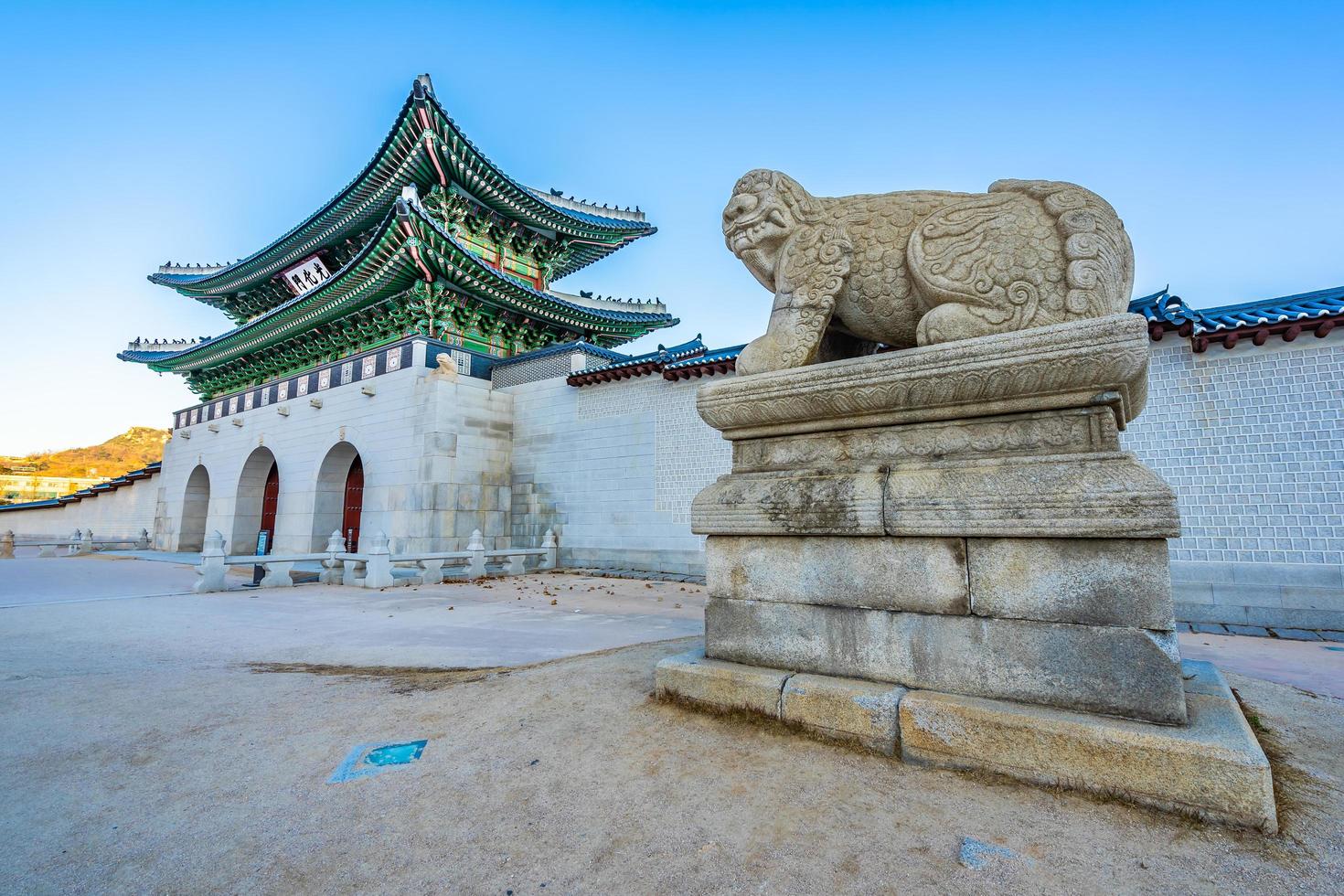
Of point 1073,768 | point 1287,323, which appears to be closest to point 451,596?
point 1073,768

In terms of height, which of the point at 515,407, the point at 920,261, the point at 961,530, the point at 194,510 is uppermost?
the point at 515,407

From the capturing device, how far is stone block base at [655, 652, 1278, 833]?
174 centimetres

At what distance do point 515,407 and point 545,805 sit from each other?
12707 mm

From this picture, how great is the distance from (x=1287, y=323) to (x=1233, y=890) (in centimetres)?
798

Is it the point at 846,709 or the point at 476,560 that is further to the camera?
the point at 476,560

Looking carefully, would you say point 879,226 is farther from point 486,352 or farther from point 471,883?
point 486,352

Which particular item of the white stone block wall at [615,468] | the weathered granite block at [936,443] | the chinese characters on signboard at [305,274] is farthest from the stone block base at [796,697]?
the chinese characters on signboard at [305,274]

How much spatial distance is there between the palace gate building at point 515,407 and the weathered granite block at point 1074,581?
6.68 metres

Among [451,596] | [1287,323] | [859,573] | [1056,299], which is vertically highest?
[1287,323]

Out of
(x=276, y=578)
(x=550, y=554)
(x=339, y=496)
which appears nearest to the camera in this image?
(x=276, y=578)

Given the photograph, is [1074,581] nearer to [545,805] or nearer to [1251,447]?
[545,805]

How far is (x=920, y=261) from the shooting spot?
2.72 m

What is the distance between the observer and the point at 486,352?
14.6 metres

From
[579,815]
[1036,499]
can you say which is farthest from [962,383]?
[579,815]
